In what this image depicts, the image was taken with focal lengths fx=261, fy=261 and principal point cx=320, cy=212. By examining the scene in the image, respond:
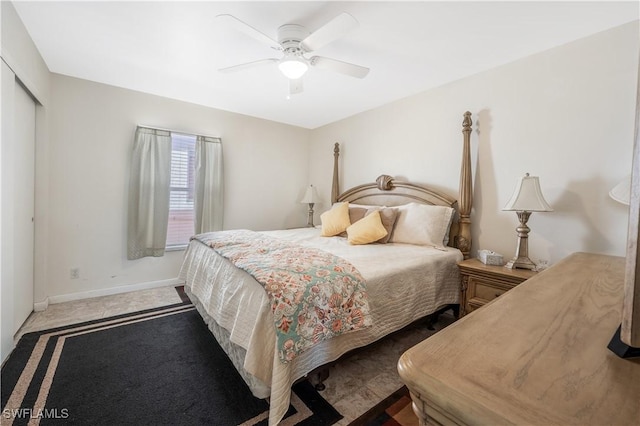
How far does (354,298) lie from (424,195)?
1901mm

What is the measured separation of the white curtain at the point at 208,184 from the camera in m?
3.58

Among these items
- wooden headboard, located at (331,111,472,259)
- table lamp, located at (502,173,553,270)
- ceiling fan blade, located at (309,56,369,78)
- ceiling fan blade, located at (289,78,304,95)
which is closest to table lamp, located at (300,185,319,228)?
wooden headboard, located at (331,111,472,259)

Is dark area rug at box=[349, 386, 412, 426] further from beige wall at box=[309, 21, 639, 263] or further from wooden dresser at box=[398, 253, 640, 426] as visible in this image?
beige wall at box=[309, 21, 639, 263]

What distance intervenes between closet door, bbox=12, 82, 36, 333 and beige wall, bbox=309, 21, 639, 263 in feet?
12.2

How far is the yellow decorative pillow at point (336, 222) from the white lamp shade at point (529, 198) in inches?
63.2

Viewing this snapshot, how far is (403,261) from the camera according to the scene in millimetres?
2008

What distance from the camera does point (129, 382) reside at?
1674mm

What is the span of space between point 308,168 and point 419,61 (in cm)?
275

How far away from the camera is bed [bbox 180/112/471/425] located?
1.31 m

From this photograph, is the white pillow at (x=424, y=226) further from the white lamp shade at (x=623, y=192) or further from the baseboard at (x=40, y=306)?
the baseboard at (x=40, y=306)

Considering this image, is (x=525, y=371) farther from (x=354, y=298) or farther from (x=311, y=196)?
(x=311, y=196)

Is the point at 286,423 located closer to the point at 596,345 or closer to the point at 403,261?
the point at 403,261

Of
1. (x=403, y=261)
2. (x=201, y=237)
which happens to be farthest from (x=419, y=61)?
(x=201, y=237)

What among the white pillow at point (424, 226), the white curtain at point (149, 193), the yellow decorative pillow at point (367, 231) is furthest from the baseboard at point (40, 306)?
the white pillow at point (424, 226)
